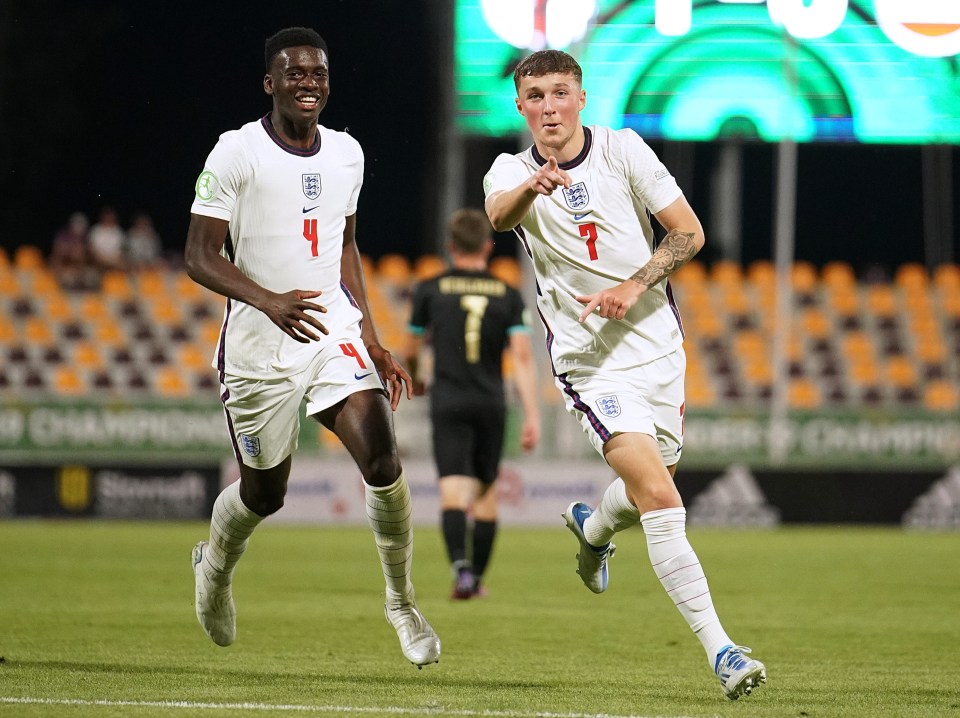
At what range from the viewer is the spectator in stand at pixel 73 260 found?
69.6ft

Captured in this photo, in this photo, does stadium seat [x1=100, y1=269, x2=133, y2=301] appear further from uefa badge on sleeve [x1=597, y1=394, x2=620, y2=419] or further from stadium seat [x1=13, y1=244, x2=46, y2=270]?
uefa badge on sleeve [x1=597, y1=394, x2=620, y2=419]

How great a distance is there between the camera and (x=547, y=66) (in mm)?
5746

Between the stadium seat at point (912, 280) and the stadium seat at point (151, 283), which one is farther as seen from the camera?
the stadium seat at point (912, 280)

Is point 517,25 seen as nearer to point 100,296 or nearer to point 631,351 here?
point 100,296

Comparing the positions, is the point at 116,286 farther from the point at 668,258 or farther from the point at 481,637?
the point at 668,258

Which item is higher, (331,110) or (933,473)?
(331,110)

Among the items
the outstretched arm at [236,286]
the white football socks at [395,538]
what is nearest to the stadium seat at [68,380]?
the white football socks at [395,538]

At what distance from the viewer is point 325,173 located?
602cm

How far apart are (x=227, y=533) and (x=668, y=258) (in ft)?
7.06

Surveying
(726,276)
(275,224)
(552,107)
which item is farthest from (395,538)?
(726,276)

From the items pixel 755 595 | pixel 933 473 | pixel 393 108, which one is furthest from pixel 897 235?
pixel 755 595

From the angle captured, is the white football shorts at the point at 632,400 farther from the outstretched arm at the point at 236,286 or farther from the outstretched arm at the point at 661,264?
the outstretched arm at the point at 236,286

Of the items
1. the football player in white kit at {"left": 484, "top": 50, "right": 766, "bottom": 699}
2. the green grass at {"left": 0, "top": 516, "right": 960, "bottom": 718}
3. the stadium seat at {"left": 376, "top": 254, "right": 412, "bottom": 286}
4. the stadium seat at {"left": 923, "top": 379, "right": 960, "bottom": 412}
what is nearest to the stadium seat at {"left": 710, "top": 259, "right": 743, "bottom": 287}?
the stadium seat at {"left": 923, "top": 379, "right": 960, "bottom": 412}

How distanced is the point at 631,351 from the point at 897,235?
72.0 ft
